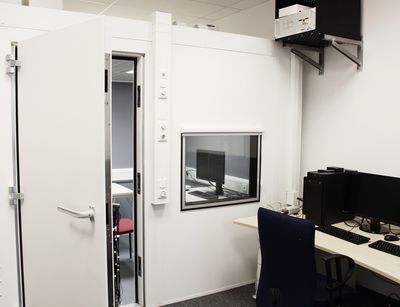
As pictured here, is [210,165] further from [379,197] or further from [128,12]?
[128,12]

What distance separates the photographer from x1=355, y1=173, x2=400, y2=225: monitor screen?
2654mm

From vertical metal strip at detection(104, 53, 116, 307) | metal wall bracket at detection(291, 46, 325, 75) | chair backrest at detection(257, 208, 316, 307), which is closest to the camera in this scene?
vertical metal strip at detection(104, 53, 116, 307)

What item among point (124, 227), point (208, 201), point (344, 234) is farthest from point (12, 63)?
point (344, 234)

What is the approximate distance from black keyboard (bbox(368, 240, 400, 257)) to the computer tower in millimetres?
470

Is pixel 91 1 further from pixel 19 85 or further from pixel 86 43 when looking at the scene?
pixel 86 43

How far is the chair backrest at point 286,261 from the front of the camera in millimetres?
2078

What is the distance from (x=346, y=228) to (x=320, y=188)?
373mm

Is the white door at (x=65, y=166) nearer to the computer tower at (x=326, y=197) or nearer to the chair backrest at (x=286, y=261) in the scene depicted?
the chair backrest at (x=286, y=261)

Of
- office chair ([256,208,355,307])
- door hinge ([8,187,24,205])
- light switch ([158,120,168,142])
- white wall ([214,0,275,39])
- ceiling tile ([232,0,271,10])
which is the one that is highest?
ceiling tile ([232,0,271,10])

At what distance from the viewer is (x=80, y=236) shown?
214 cm

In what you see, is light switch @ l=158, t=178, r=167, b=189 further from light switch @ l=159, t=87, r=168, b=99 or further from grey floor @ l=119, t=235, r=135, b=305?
grey floor @ l=119, t=235, r=135, b=305

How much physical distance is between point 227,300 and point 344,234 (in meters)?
1.18

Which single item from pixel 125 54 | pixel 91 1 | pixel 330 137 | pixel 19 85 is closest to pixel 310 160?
pixel 330 137

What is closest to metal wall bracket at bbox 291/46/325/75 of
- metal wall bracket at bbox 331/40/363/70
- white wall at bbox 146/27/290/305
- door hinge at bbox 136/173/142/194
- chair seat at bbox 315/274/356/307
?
white wall at bbox 146/27/290/305
